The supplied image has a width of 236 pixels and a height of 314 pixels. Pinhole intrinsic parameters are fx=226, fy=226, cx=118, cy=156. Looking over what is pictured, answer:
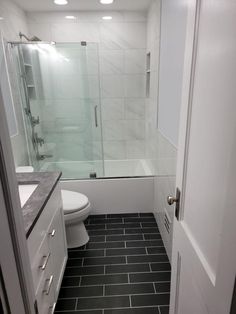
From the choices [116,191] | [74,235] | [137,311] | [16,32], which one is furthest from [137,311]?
[16,32]

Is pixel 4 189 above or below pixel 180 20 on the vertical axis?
below

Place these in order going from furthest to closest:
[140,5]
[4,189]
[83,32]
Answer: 1. [83,32]
2. [140,5]
3. [4,189]

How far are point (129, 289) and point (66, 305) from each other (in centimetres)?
49

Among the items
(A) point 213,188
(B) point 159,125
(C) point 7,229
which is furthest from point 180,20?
(C) point 7,229

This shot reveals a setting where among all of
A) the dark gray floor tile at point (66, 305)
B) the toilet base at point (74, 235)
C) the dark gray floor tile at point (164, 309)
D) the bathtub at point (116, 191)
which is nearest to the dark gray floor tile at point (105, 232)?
the toilet base at point (74, 235)

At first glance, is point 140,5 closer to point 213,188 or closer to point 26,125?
point 26,125

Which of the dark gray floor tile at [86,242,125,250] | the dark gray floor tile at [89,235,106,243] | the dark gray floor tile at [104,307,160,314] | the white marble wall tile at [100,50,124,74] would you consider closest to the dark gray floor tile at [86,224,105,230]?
the dark gray floor tile at [89,235,106,243]

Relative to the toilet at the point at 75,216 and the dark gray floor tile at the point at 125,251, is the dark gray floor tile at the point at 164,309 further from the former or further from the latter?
the toilet at the point at 75,216

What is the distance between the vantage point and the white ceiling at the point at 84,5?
2632 millimetres

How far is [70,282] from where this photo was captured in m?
1.87

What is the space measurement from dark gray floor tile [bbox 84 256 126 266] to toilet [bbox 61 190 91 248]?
231 mm

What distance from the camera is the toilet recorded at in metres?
2.09

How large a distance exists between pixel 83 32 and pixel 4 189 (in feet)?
10.2

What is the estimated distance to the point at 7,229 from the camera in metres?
0.54
